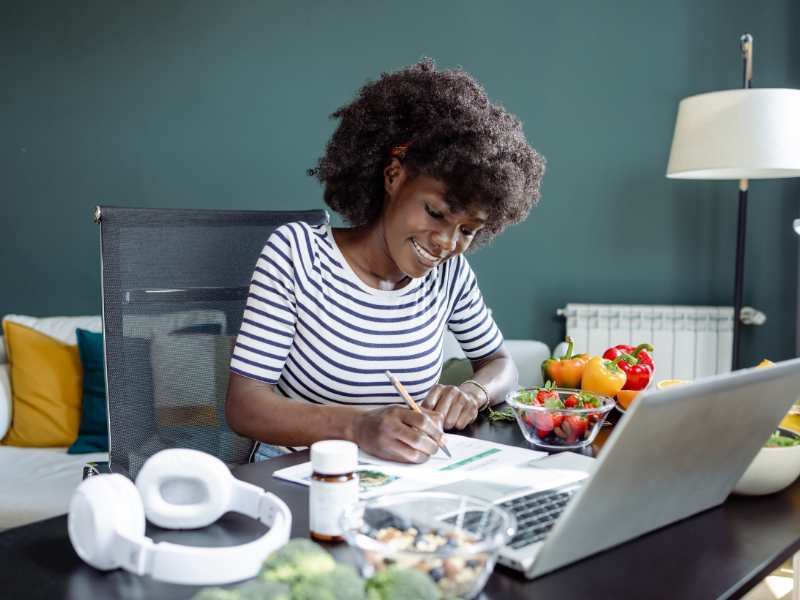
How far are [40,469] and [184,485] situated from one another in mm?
1726

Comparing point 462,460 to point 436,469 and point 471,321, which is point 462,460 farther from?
point 471,321

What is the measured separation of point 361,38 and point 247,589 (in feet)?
9.95

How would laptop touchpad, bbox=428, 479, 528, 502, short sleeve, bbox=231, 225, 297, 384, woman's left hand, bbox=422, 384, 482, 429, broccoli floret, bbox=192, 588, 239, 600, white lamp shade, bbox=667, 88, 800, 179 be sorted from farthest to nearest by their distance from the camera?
white lamp shade, bbox=667, 88, 800, 179, short sleeve, bbox=231, 225, 297, 384, woman's left hand, bbox=422, 384, 482, 429, laptop touchpad, bbox=428, 479, 528, 502, broccoli floret, bbox=192, 588, 239, 600

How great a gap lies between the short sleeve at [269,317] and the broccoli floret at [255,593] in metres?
0.85

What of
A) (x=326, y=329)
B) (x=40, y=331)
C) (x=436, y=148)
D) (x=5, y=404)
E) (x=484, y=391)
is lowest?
(x=5, y=404)

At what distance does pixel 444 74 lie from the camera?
1.52m

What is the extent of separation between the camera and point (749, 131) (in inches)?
96.3

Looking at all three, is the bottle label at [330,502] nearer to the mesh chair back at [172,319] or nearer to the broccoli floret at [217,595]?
the broccoli floret at [217,595]

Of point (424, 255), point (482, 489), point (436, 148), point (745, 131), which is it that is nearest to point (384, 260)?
point (424, 255)

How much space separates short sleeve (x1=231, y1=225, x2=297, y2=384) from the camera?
136cm

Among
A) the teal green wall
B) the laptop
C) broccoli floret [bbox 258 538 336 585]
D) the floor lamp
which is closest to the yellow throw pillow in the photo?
the teal green wall

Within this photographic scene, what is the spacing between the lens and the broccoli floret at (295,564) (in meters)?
0.54

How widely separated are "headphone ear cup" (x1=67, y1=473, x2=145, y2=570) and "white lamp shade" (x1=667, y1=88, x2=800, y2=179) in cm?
220

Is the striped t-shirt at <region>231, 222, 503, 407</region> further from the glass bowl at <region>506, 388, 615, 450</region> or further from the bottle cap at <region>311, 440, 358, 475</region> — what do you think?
the bottle cap at <region>311, 440, 358, 475</region>
